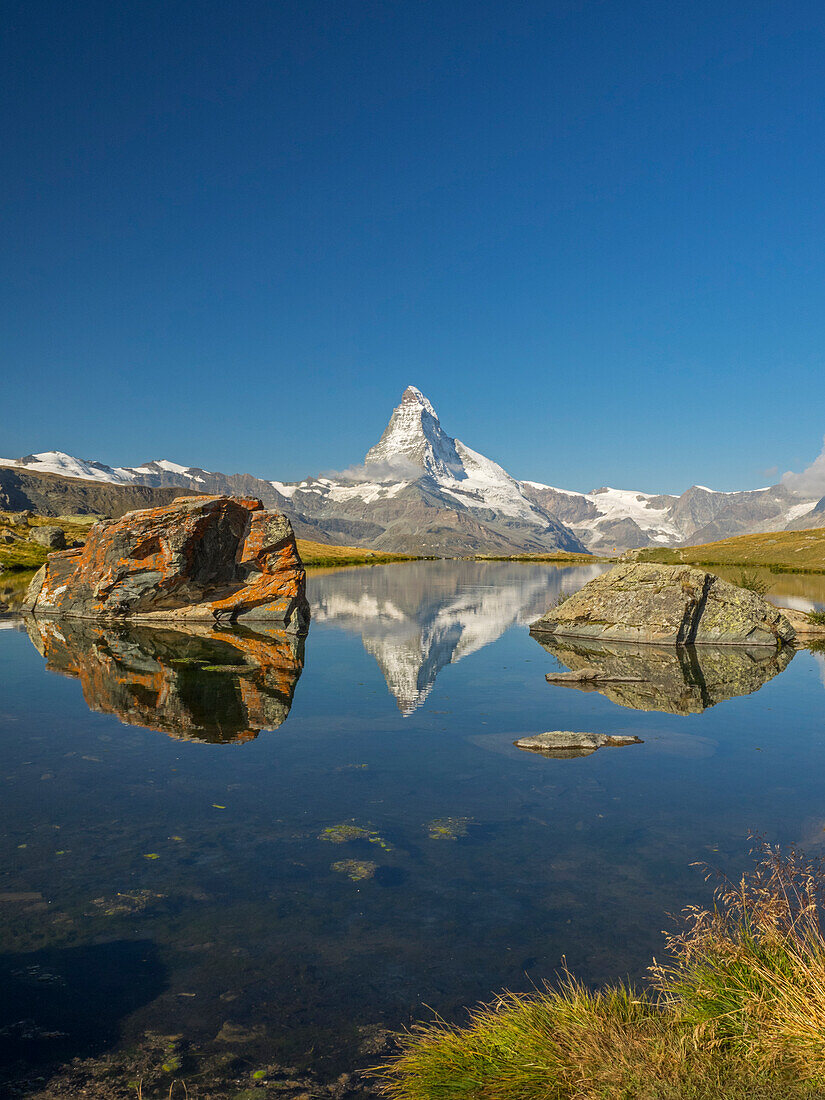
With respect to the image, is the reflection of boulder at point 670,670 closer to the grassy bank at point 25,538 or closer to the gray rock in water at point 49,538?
the grassy bank at point 25,538

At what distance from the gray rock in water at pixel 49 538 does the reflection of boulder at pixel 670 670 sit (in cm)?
10491

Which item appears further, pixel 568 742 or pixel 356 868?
pixel 568 742

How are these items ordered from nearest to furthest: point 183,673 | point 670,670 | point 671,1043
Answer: point 671,1043, point 183,673, point 670,670

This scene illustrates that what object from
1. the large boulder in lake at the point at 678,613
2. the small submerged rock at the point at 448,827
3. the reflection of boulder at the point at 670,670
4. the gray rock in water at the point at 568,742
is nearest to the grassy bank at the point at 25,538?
the large boulder in lake at the point at 678,613

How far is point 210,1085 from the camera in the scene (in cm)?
601

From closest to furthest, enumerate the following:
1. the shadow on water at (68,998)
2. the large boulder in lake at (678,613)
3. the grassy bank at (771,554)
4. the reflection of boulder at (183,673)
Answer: the shadow on water at (68,998)
the reflection of boulder at (183,673)
the large boulder in lake at (678,613)
the grassy bank at (771,554)

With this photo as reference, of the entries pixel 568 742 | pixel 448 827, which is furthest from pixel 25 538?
pixel 448 827

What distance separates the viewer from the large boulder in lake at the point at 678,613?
34.4 meters

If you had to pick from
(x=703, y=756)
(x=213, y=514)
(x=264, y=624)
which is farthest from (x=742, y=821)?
(x=213, y=514)

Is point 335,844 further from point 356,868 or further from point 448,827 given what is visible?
point 448,827

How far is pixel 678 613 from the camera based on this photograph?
112 feet

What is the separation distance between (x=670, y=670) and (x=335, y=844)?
798 inches

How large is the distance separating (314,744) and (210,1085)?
35.1 feet

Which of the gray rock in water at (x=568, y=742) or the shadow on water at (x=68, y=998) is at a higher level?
the gray rock in water at (x=568, y=742)
